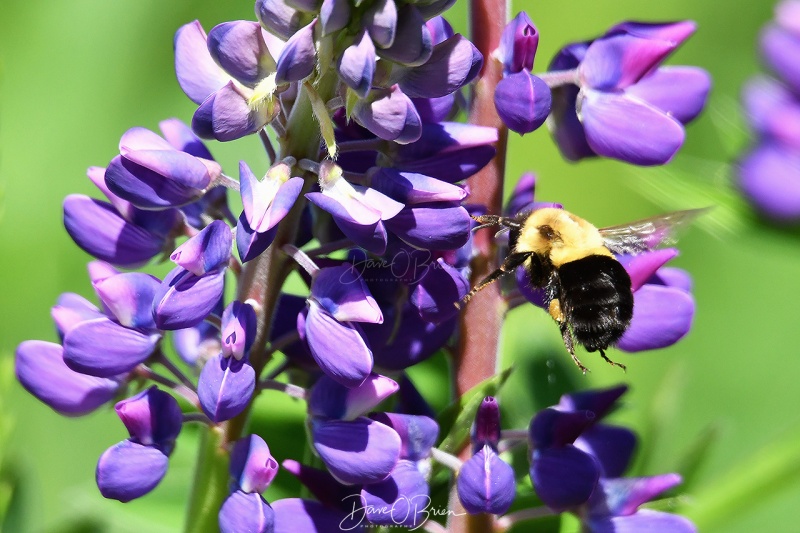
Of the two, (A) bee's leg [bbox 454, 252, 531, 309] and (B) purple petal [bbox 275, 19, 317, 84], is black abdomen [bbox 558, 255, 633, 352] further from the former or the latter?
(B) purple petal [bbox 275, 19, 317, 84]

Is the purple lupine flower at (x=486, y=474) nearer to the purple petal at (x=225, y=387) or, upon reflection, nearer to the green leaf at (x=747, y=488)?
the purple petal at (x=225, y=387)

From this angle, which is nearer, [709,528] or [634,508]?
[634,508]

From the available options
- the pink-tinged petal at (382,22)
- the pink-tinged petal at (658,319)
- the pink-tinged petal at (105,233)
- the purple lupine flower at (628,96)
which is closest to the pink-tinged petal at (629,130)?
the purple lupine flower at (628,96)

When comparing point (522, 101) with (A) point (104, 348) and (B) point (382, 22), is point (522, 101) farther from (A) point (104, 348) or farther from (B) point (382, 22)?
(A) point (104, 348)

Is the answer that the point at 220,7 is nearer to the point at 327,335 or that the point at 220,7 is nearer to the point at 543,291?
the point at 543,291

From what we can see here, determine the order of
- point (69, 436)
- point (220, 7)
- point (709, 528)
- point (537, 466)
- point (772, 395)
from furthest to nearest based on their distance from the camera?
point (772, 395) < point (220, 7) < point (69, 436) < point (709, 528) < point (537, 466)

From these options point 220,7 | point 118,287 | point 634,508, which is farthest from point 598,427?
point 220,7

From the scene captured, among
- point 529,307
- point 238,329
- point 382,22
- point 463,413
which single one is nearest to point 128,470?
point 238,329
